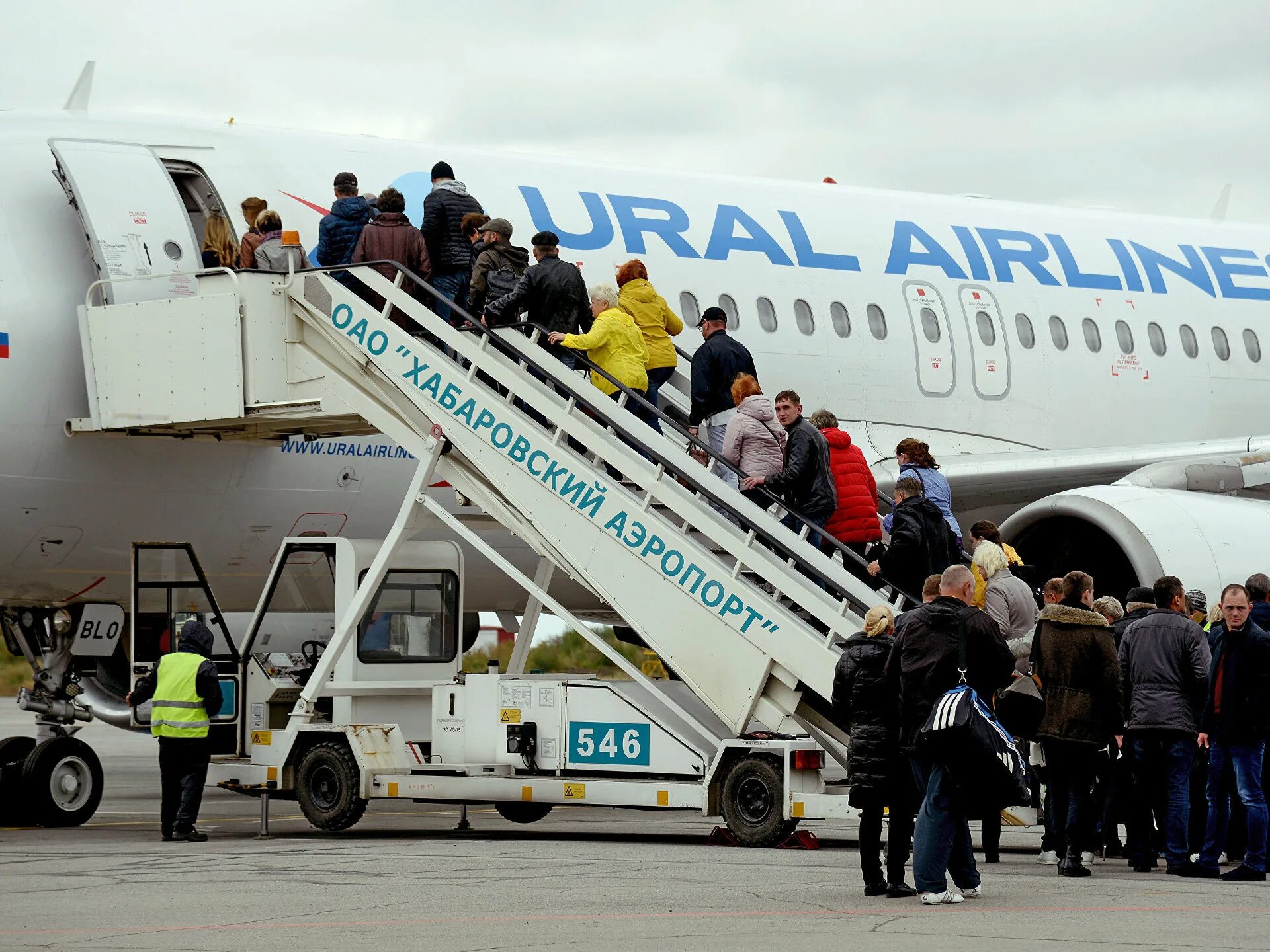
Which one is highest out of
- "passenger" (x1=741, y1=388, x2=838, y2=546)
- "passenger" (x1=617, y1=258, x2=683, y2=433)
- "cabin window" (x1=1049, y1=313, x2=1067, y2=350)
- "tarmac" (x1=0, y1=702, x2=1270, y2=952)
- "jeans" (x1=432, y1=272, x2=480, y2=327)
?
"cabin window" (x1=1049, y1=313, x2=1067, y2=350)

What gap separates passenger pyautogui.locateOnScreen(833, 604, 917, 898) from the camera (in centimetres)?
820

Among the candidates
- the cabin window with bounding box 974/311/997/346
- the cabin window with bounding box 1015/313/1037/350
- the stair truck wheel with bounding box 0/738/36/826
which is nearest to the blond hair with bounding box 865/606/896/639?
the stair truck wheel with bounding box 0/738/36/826

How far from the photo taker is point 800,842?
1041cm

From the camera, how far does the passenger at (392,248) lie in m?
11.5

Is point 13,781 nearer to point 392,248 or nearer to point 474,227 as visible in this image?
point 392,248

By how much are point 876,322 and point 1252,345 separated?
460cm

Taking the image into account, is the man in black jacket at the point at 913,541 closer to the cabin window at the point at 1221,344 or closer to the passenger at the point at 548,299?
the passenger at the point at 548,299

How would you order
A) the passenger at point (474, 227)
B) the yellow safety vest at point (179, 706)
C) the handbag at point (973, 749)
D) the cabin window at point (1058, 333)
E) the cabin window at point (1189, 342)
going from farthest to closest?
the cabin window at point (1189, 342) < the cabin window at point (1058, 333) < the passenger at point (474, 227) < the yellow safety vest at point (179, 706) < the handbag at point (973, 749)

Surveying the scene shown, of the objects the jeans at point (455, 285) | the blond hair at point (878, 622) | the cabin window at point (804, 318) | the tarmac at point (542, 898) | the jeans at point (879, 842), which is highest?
the cabin window at point (804, 318)

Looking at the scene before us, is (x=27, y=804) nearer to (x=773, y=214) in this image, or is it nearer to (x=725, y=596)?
(x=725, y=596)

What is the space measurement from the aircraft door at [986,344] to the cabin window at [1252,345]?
3166 millimetres

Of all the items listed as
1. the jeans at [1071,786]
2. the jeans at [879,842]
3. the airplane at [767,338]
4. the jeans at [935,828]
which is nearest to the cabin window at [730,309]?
the airplane at [767,338]

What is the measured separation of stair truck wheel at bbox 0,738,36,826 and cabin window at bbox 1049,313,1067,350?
891cm

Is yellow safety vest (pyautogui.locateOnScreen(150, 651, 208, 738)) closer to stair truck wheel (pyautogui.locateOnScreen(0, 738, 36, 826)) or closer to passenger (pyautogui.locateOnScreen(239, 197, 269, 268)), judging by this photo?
stair truck wheel (pyautogui.locateOnScreen(0, 738, 36, 826))
